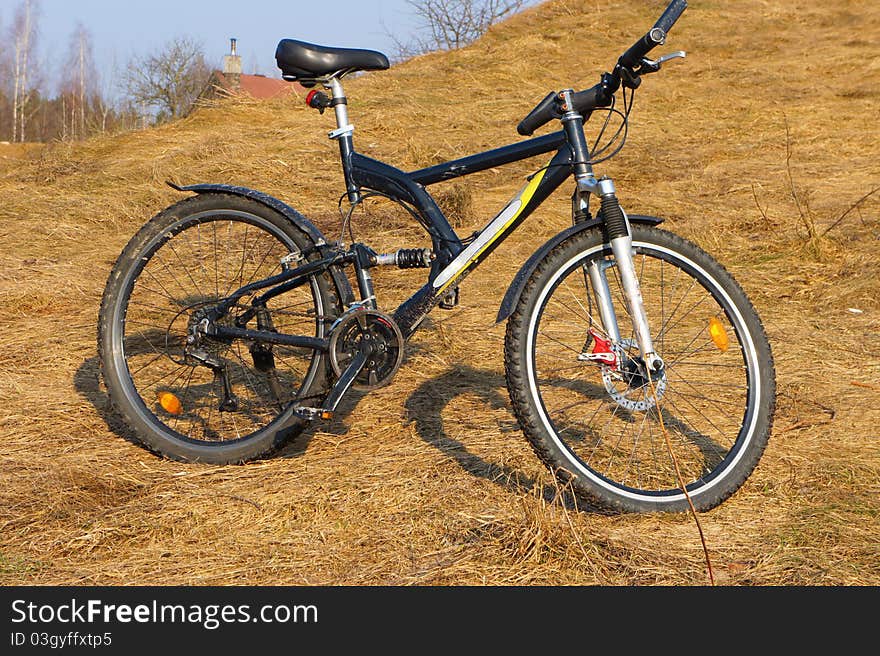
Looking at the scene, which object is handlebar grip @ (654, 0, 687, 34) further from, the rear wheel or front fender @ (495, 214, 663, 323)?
the rear wheel

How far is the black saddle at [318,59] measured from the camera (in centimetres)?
346

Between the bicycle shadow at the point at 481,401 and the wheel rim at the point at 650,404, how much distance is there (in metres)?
0.20

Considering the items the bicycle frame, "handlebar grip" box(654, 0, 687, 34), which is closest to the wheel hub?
the bicycle frame

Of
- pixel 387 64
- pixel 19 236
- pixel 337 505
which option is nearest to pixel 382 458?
pixel 337 505

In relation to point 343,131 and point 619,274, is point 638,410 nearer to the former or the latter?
point 619,274

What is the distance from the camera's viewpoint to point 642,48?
302 centimetres

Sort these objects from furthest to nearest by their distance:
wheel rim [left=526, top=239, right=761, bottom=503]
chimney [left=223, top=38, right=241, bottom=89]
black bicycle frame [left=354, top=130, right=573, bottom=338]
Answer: chimney [left=223, top=38, right=241, bottom=89] < black bicycle frame [left=354, top=130, right=573, bottom=338] < wheel rim [left=526, top=239, right=761, bottom=503]

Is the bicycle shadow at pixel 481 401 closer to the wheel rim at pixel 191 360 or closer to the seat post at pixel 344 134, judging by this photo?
the wheel rim at pixel 191 360

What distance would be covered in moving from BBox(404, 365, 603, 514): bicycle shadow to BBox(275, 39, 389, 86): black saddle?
146 centimetres

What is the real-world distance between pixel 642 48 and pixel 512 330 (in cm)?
100

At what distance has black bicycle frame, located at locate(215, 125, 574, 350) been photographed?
10.6 feet

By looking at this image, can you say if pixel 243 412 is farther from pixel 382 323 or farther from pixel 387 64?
pixel 387 64

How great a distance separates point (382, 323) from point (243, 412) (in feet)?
3.52

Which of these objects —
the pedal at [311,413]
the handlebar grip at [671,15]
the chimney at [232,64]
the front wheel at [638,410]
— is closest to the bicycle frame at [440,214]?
the front wheel at [638,410]
